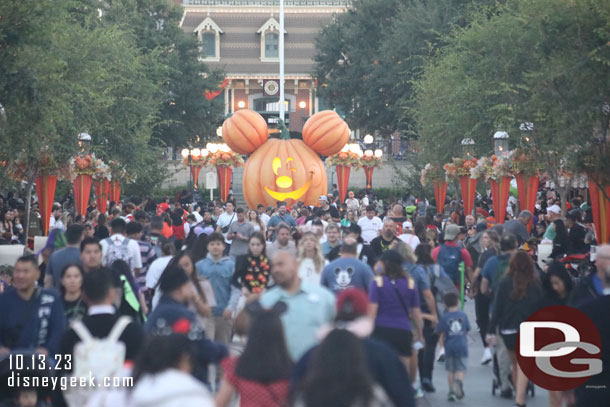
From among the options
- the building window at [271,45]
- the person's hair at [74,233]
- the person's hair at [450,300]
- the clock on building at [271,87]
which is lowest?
the person's hair at [450,300]

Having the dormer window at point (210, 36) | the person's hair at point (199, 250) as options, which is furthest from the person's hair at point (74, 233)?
the dormer window at point (210, 36)

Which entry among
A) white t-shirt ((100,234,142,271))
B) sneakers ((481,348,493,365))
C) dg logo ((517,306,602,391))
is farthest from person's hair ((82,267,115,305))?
sneakers ((481,348,493,365))

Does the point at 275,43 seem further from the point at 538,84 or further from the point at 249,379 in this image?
the point at 249,379

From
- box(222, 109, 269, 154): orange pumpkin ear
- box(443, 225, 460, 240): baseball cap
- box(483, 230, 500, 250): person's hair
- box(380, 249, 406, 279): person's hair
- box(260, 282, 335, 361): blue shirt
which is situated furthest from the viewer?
box(222, 109, 269, 154): orange pumpkin ear

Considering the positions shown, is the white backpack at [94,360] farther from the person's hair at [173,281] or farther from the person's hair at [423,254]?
the person's hair at [423,254]

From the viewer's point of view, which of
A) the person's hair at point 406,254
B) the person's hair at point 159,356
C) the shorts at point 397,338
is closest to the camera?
the person's hair at point 159,356

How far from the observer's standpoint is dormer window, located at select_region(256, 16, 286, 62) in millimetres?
66125

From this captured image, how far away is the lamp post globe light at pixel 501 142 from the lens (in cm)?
2316

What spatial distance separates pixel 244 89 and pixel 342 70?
40.5 ft

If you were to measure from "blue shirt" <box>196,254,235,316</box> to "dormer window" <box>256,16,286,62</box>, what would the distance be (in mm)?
56471

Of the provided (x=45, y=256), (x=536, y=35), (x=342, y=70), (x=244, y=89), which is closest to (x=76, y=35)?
(x=536, y=35)

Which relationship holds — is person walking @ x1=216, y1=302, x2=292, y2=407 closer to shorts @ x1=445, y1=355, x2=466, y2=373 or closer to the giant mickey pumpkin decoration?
shorts @ x1=445, y1=355, x2=466, y2=373

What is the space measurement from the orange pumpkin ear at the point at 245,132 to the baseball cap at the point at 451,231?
1995 centimetres

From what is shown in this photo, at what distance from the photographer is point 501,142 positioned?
935 inches
